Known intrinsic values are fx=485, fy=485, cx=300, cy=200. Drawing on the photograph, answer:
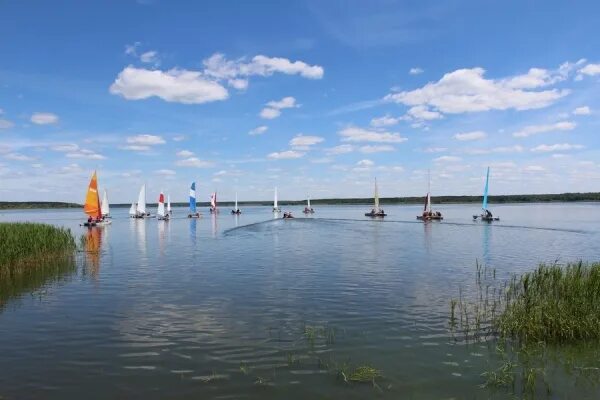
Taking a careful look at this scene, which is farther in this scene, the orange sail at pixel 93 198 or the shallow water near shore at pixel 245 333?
the orange sail at pixel 93 198

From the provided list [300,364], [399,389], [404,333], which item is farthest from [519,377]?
[300,364]

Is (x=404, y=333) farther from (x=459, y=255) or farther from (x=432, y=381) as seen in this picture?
(x=459, y=255)

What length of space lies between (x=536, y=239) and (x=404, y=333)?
4164 cm

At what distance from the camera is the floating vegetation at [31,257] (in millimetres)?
25641

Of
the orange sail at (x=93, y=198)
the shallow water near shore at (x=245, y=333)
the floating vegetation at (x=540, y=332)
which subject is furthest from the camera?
→ the orange sail at (x=93, y=198)

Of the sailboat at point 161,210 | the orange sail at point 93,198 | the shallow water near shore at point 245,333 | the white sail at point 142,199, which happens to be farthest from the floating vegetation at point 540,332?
the white sail at point 142,199

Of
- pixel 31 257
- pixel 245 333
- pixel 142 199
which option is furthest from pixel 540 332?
pixel 142 199

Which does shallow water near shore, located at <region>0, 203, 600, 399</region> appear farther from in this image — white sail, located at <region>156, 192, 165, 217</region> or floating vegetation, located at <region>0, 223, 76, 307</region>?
white sail, located at <region>156, 192, 165, 217</region>

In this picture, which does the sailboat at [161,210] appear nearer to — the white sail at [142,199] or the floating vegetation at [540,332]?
the white sail at [142,199]

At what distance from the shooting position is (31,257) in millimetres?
30969

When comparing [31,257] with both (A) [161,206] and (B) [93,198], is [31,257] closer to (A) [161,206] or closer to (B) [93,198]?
(B) [93,198]

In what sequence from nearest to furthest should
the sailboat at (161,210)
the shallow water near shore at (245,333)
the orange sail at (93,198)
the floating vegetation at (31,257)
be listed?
1. the shallow water near shore at (245,333)
2. the floating vegetation at (31,257)
3. the orange sail at (93,198)
4. the sailboat at (161,210)

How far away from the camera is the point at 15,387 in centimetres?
1155

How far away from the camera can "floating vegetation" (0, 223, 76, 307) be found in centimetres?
2564
